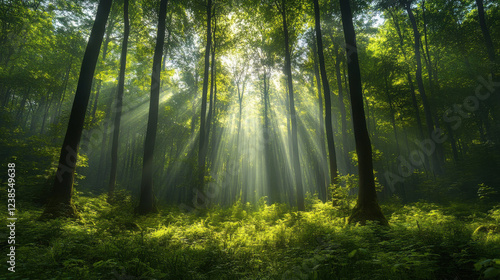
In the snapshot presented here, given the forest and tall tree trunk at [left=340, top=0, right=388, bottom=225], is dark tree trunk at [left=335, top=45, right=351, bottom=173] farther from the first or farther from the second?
tall tree trunk at [left=340, top=0, right=388, bottom=225]

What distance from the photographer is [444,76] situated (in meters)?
22.7

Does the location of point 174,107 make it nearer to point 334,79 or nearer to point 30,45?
point 30,45

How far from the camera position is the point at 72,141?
7.32 m

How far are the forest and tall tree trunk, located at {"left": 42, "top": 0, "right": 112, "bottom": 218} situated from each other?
0.15 ft

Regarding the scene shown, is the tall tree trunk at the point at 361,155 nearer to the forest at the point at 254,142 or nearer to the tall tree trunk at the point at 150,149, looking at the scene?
the forest at the point at 254,142

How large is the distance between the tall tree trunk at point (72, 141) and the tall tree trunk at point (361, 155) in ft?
29.8

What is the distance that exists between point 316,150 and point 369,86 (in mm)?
9818

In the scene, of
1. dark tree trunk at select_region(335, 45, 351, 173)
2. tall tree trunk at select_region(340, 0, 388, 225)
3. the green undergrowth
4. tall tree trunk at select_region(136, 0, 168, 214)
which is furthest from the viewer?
dark tree trunk at select_region(335, 45, 351, 173)

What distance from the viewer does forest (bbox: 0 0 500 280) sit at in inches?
158

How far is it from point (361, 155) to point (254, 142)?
84.6 ft

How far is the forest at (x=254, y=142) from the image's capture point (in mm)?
4016

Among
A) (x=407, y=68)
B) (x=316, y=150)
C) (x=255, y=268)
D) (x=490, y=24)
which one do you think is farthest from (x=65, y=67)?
(x=490, y=24)

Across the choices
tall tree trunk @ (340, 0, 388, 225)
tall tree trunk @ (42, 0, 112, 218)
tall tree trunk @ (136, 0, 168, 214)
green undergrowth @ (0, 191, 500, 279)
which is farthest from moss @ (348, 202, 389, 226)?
tall tree trunk @ (42, 0, 112, 218)

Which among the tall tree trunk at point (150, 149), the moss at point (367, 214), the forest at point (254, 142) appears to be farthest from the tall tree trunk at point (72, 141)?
the moss at point (367, 214)
